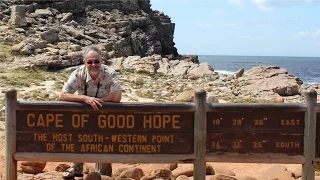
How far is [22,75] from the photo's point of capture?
22391 millimetres

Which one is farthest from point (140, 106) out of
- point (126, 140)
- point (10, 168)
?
point (10, 168)

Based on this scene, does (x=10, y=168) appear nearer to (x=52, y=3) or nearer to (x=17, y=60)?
(x=17, y=60)

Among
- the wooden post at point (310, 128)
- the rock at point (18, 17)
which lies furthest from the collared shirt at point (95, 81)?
the rock at point (18, 17)

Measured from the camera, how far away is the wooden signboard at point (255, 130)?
5.04m

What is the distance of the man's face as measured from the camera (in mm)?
5290

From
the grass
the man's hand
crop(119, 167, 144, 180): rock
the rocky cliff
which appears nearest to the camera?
the man's hand

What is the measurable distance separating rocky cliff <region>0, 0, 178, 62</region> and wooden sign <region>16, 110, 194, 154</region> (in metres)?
22.7

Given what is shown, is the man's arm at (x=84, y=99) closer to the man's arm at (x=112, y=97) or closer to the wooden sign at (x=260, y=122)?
the man's arm at (x=112, y=97)

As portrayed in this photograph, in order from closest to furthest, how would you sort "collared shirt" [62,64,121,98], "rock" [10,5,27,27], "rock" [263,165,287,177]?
"collared shirt" [62,64,121,98] → "rock" [263,165,287,177] → "rock" [10,5,27,27]

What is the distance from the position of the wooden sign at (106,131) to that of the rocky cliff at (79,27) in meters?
22.7

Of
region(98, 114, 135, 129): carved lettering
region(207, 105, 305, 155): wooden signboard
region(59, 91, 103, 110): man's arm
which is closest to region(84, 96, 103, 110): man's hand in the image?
region(59, 91, 103, 110): man's arm

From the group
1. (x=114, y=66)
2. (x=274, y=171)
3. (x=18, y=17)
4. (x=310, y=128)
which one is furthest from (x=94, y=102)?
(x=18, y=17)

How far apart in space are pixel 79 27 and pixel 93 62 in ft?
114

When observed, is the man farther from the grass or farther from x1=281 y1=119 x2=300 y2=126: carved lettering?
the grass
